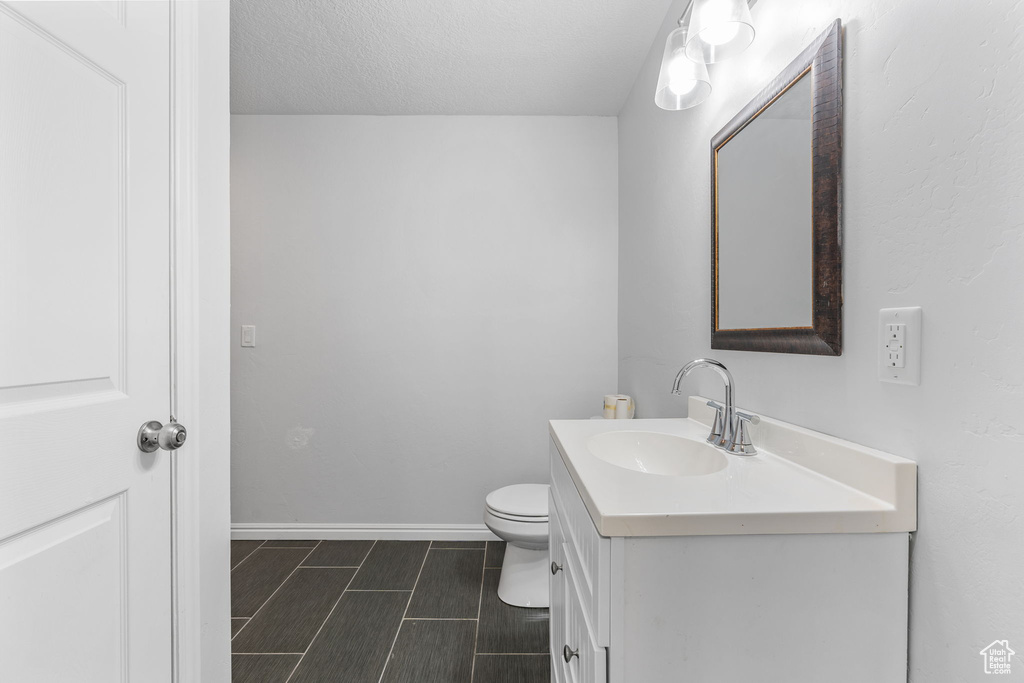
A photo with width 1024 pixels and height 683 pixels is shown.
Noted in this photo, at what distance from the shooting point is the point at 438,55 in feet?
6.72

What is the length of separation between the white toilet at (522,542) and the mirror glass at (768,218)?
1027 mm

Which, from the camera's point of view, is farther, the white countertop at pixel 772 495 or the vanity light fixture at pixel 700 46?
the vanity light fixture at pixel 700 46

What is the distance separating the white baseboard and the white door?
5.46 ft

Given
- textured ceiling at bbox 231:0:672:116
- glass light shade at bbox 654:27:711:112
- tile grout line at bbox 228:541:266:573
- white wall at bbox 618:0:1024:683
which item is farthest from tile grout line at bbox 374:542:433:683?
textured ceiling at bbox 231:0:672:116

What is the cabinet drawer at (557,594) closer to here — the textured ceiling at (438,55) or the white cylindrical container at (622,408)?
the white cylindrical container at (622,408)

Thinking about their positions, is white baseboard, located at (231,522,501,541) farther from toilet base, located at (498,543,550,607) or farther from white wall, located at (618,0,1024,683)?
white wall, located at (618,0,1024,683)

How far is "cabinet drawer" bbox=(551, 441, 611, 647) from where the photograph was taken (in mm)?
709

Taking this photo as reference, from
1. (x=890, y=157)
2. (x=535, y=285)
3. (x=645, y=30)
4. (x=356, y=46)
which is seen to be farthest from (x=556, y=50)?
(x=890, y=157)

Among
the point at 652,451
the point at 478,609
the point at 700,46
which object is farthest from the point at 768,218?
the point at 478,609

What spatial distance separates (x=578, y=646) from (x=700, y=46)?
136 cm

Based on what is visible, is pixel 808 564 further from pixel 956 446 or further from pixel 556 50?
pixel 556 50

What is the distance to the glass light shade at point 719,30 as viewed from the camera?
104 cm

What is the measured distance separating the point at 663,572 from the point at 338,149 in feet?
8.43
